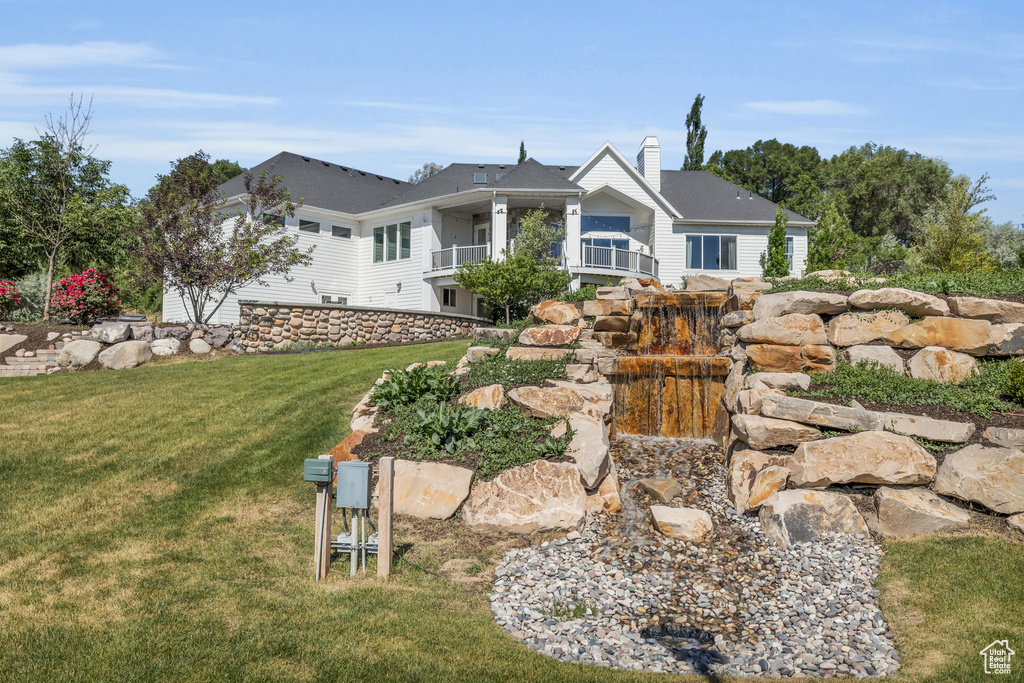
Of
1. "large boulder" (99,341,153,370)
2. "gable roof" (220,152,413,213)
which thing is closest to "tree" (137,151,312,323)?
"large boulder" (99,341,153,370)

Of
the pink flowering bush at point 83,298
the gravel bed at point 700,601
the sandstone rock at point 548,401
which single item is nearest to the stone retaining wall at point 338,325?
the pink flowering bush at point 83,298

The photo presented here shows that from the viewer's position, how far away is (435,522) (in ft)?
22.5

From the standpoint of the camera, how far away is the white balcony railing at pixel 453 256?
2311 cm

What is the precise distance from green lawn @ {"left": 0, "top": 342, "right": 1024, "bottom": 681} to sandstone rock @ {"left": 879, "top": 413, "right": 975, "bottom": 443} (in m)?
1.37

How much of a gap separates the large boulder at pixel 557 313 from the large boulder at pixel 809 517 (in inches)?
237

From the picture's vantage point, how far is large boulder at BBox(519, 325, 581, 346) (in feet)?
35.6

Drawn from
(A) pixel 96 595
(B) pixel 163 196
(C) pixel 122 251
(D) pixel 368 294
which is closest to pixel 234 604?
(A) pixel 96 595

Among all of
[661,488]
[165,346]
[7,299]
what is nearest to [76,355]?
[165,346]

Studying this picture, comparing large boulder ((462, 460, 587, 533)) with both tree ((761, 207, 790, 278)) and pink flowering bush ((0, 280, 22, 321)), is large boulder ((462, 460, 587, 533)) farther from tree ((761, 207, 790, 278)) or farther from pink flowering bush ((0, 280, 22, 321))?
tree ((761, 207, 790, 278))

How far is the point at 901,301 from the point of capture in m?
8.91

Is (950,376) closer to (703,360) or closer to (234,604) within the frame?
(703,360)

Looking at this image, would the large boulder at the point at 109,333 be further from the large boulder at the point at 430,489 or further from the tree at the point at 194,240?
the large boulder at the point at 430,489

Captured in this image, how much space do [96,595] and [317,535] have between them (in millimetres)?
1642

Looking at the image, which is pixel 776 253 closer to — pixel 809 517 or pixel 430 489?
pixel 809 517
